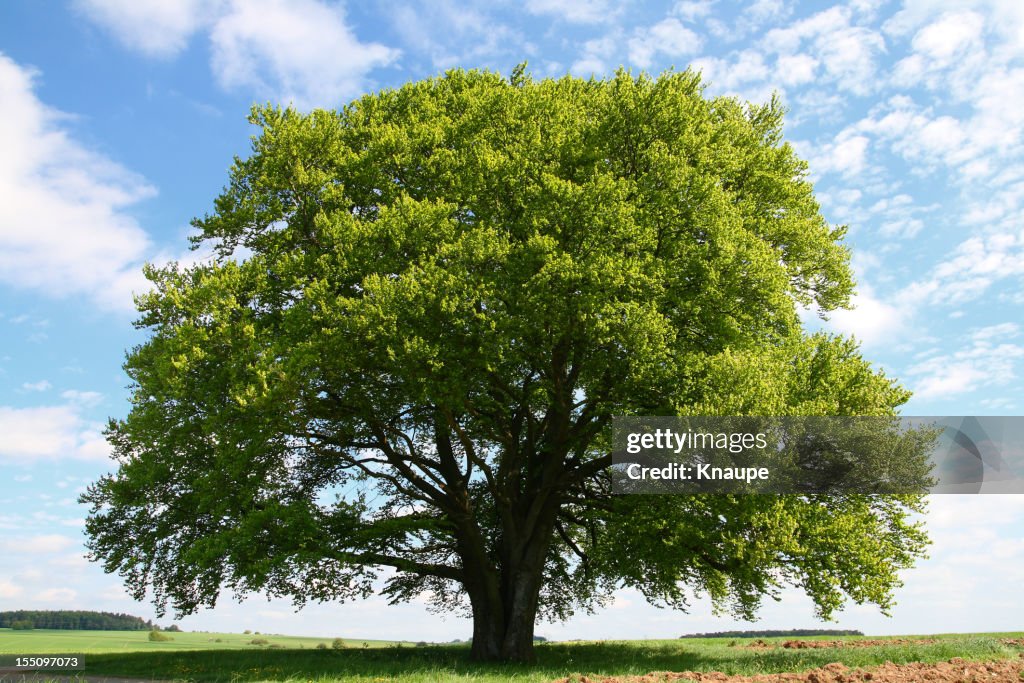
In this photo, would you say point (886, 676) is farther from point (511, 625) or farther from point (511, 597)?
point (511, 597)

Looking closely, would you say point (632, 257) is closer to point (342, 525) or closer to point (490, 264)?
point (490, 264)

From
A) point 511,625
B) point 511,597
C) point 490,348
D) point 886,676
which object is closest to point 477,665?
point 511,625

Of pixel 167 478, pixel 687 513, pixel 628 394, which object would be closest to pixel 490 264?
pixel 628 394

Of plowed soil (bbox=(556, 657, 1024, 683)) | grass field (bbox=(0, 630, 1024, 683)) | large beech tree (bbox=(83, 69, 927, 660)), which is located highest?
large beech tree (bbox=(83, 69, 927, 660))

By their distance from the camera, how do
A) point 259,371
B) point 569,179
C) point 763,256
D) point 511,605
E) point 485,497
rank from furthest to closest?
point 485,497 → point 511,605 → point 569,179 → point 763,256 → point 259,371

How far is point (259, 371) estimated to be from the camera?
67.1 ft

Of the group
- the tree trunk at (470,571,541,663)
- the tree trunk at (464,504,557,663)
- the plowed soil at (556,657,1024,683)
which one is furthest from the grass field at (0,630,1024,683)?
the plowed soil at (556,657,1024,683)

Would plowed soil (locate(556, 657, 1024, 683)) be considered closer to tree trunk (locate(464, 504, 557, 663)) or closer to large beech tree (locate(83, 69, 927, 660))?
large beech tree (locate(83, 69, 927, 660))

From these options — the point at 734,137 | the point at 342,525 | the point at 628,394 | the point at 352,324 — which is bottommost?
the point at 342,525

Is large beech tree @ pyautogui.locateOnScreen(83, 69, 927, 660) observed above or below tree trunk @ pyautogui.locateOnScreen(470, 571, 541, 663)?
above

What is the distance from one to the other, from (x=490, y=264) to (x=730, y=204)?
8.43 m

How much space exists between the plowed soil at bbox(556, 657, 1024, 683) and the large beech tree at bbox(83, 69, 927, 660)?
377 cm

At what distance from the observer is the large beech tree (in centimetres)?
2061

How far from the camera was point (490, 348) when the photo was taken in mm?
20984
